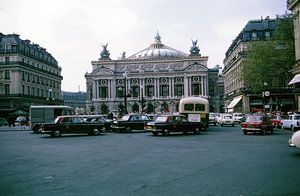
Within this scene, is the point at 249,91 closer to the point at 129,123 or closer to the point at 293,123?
the point at 293,123

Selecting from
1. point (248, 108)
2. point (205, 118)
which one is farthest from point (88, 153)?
point (248, 108)

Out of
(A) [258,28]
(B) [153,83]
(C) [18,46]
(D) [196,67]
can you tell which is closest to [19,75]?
(C) [18,46]

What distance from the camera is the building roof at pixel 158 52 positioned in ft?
484

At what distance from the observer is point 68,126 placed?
28469 millimetres

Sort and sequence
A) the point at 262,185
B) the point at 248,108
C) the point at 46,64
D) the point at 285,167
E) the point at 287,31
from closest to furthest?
the point at 262,185 → the point at 285,167 → the point at 287,31 → the point at 248,108 → the point at 46,64

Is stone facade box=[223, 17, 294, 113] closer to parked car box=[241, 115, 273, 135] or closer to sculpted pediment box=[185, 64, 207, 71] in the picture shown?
sculpted pediment box=[185, 64, 207, 71]

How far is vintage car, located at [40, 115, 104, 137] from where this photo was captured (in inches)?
1104

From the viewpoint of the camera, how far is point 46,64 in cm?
9081

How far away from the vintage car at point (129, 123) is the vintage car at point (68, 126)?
9.34 feet

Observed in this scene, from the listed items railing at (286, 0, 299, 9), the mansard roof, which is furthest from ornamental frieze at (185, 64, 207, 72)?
railing at (286, 0, 299, 9)

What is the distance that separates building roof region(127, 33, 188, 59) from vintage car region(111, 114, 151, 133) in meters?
Answer: 111

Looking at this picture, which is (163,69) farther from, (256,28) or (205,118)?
(205,118)

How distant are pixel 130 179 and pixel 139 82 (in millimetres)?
118369

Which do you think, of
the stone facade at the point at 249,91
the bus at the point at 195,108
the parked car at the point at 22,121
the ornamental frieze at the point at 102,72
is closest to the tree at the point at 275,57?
the stone facade at the point at 249,91
